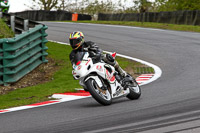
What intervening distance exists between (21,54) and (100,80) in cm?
523

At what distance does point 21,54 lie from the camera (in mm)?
12102

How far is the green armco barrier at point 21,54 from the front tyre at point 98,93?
4602mm

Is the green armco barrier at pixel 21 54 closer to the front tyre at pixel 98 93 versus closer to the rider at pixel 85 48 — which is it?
the rider at pixel 85 48

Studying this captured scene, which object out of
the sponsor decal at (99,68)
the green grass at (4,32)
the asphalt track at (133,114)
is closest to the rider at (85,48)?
the sponsor decal at (99,68)

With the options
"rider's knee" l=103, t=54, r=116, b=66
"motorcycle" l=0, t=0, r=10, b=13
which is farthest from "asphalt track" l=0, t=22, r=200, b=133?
"motorcycle" l=0, t=0, r=10, b=13

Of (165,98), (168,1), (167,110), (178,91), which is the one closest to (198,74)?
→ (178,91)

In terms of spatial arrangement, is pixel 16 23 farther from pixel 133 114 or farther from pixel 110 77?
pixel 133 114

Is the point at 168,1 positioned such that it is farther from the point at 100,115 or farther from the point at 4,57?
the point at 100,115

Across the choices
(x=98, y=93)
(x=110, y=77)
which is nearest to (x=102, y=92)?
(x=98, y=93)

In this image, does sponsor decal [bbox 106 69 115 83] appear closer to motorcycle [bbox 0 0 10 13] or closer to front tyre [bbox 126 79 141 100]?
front tyre [bbox 126 79 141 100]

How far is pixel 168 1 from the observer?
5109 centimetres

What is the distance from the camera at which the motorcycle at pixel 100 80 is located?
7.29m

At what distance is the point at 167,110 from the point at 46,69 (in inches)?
298

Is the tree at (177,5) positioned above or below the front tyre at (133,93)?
above
